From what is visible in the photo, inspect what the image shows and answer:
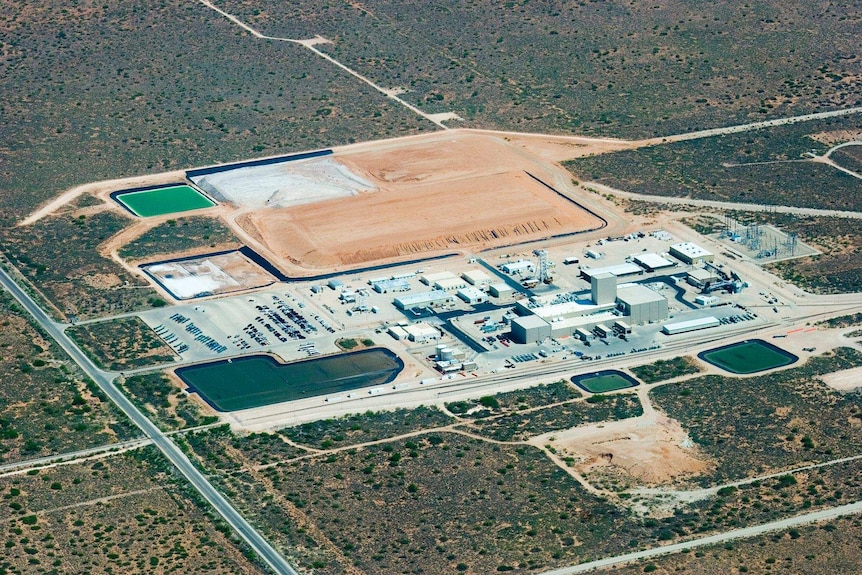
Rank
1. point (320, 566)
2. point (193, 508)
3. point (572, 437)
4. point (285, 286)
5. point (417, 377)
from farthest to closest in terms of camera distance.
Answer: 1. point (285, 286)
2. point (417, 377)
3. point (572, 437)
4. point (193, 508)
5. point (320, 566)

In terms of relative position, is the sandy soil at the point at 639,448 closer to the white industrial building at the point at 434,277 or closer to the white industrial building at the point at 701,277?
the white industrial building at the point at 701,277

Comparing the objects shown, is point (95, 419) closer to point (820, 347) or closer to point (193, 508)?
point (193, 508)

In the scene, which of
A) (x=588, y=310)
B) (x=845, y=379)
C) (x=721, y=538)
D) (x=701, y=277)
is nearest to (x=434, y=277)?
(x=588, y=310)

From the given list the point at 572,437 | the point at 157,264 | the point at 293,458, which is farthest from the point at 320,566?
the point at 157,264

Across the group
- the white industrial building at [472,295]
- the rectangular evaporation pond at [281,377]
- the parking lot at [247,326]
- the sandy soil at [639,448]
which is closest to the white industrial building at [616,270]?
the white industrial building at [472,295]

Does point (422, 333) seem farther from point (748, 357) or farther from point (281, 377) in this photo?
point (748, 357)
